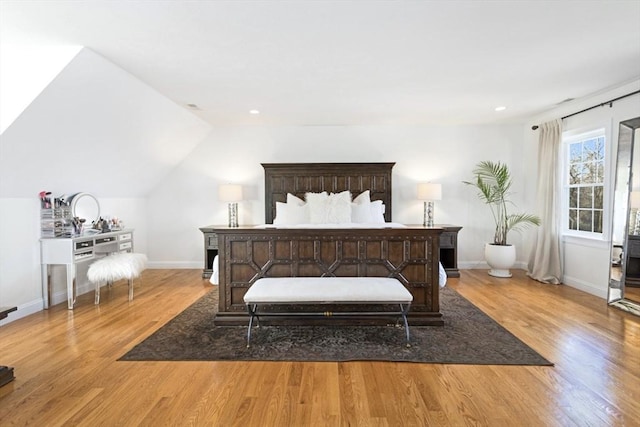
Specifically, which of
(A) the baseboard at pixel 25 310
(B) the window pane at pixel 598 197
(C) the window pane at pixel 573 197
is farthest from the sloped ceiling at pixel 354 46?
(A) the baseboard at pixel 25 310

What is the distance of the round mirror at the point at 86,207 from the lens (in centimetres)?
413

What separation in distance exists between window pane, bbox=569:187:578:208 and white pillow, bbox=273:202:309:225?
3721 mm

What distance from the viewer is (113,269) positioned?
386 centimetres

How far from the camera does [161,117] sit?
14.5ft

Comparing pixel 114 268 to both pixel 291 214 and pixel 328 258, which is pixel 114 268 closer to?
pixel 291 214

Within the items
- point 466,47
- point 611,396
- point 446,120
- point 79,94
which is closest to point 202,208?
point 79,94

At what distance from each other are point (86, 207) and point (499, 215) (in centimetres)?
614

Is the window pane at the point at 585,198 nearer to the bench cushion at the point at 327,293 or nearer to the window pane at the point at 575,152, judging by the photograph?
the window pane at the point at 575,152

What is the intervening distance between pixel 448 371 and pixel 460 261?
3.81 meters

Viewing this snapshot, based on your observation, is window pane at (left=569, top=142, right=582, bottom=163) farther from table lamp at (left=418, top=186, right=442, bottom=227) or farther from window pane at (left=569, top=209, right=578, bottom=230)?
table lamp at (left=418, top=186, right=442, bottom=227)

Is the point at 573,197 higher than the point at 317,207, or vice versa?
the point at 573,197

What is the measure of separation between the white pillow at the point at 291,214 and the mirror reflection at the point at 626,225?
3.73 meters

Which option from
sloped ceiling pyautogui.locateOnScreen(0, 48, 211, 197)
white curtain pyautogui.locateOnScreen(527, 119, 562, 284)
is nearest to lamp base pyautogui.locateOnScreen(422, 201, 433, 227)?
white curtain pyautogui.locateOnScreen(527, 119, 562, 284)

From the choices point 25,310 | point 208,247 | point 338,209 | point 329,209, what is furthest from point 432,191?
point 25,310
